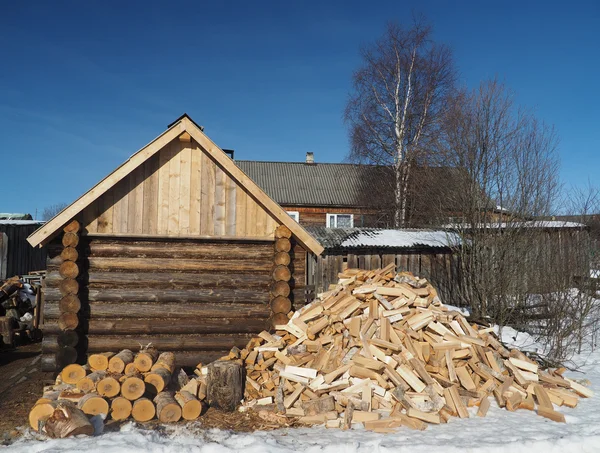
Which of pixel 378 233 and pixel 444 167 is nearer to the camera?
pixel 444 167

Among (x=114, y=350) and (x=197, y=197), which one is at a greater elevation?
(x=197, y=197)

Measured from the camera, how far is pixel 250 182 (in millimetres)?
8953

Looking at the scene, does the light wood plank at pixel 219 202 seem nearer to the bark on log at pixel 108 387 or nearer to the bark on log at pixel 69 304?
the bark on log at pixel 69 304

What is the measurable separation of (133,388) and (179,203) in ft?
11.3

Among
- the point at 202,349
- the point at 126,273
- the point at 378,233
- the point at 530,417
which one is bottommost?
the point at 530,417

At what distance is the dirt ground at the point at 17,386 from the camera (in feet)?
22.0

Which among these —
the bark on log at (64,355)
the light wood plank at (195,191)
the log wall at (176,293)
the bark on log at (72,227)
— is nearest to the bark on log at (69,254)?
the log wall at (176,293)

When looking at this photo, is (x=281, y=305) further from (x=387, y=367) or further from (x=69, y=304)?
(x=69, y=304)

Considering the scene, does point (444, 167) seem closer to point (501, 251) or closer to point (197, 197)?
point (501, 251)

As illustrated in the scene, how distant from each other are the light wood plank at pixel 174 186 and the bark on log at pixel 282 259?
1.91 meters

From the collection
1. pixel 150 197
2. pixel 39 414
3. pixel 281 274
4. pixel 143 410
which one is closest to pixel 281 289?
pixel 281 274

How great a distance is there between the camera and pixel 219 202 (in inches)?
361

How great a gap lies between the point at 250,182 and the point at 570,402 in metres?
6.35

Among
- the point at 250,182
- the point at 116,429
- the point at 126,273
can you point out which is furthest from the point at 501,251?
the point at 116,429
